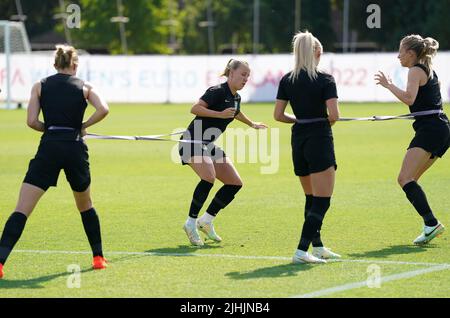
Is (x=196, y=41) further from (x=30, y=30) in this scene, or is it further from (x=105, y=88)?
(x=105, y=88)

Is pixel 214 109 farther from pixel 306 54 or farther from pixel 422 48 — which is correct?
pixel 422 48

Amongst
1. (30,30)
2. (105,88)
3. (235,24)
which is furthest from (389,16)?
(30,30)

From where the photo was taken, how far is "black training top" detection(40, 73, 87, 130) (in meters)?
8.58

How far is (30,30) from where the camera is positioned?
83562 millimetres

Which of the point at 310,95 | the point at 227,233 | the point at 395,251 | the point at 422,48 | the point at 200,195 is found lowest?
the point at 227,233

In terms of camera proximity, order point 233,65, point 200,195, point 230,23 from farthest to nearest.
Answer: point 230,23 < point 200,195 < point 233,65

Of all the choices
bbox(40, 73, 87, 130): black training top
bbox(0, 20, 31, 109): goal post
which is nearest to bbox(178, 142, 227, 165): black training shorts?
bbox(40, 73, 87, 130): black training top

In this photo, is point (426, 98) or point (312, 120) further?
point (426, 98)

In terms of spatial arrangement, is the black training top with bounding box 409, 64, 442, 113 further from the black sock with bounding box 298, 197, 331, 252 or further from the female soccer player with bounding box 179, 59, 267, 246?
the black sock with bounding box 298, 197, 331, 252

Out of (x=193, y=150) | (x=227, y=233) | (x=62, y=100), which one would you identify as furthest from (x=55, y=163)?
(x=227, y=233)

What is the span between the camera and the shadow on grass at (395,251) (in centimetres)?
959

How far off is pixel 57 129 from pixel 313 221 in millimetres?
2503

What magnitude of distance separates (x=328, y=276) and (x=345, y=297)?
897 mm

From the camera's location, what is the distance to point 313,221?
9.10 m
